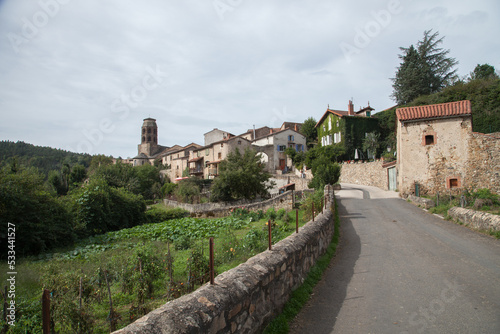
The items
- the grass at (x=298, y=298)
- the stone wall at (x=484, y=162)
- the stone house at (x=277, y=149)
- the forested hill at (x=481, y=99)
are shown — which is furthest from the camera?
the stone house at (x=277, y=149)

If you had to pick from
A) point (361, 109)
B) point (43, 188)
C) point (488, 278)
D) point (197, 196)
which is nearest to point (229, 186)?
point (197, 196)

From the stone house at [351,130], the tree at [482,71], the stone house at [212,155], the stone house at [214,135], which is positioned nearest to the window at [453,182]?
the stone house at [351,130]

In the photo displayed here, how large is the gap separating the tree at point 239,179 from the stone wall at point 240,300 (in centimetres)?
2280

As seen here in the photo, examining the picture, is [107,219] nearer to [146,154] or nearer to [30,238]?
[30,238]

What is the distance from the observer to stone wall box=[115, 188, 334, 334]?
295 cm

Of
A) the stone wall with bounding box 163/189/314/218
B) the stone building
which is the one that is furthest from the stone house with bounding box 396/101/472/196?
the stone building

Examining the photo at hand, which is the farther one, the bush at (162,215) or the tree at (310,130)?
the tree at (310,130)

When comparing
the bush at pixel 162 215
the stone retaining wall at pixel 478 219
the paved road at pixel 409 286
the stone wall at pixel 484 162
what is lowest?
the bush at pixel 162 215

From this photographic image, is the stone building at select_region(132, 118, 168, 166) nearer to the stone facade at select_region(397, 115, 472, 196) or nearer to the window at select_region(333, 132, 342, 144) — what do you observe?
the window at select_region(333, 132, 342, 144)

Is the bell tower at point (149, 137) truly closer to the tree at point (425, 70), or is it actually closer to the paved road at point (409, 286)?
the tree at point (425, 70)

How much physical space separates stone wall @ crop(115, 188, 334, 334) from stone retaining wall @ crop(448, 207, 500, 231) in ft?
28.3

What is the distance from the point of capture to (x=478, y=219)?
12211 mm

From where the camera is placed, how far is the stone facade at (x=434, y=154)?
2205cm

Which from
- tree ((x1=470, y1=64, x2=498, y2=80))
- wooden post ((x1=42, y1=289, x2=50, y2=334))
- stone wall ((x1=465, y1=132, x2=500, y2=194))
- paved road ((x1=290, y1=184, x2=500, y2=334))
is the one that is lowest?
paved road ((x1=290, y1=184, x2=500, y2=334))
